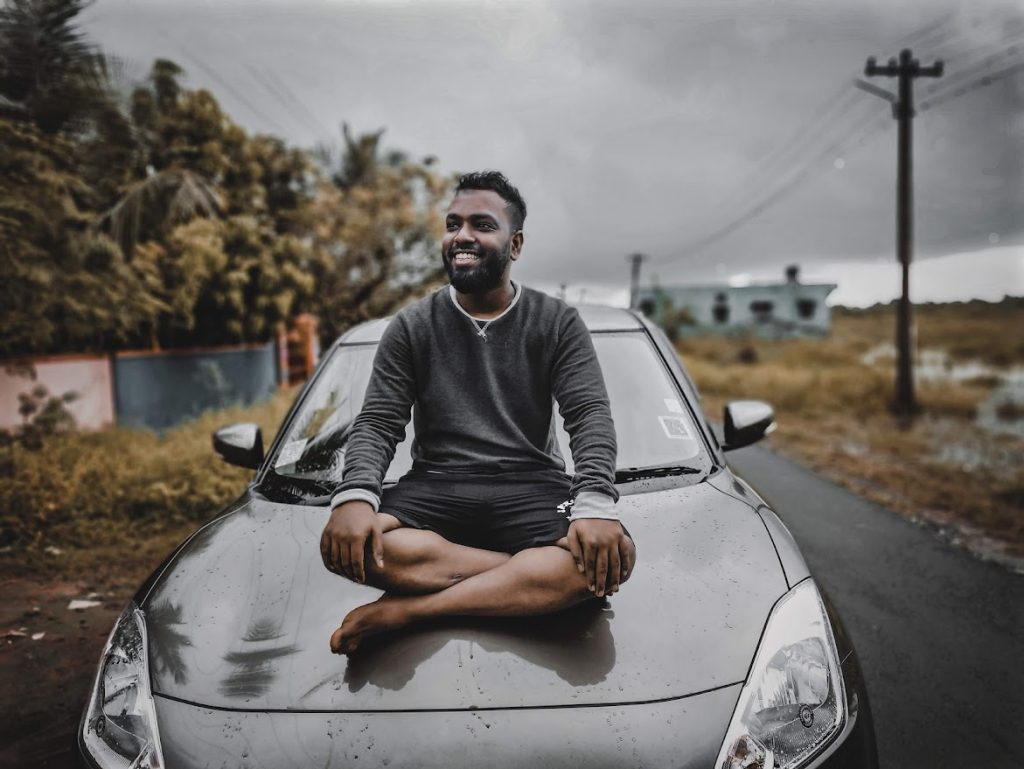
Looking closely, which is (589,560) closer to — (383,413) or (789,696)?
(789,696)

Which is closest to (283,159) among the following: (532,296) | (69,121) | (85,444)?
(69,121)

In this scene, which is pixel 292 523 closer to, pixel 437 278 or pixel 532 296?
pixel 532 296

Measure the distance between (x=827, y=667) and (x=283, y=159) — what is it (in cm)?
1372

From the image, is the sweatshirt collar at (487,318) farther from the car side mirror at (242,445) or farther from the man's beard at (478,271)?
the car side mirror at (242,445)

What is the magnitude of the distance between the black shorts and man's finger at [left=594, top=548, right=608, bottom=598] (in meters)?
0.23

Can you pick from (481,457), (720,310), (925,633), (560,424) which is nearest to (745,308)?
(720,310)

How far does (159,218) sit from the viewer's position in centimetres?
949

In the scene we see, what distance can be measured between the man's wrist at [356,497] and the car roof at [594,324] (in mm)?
1353

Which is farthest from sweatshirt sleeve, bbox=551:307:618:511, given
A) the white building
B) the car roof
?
the white building

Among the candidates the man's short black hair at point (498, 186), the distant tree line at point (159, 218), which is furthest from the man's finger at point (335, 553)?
the distant tree line at point (159, 218)

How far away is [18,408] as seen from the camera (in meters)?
7.50

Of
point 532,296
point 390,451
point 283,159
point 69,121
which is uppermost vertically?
point 283,159

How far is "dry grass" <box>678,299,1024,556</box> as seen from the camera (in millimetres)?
6840

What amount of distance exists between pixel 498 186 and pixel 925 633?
310cm
